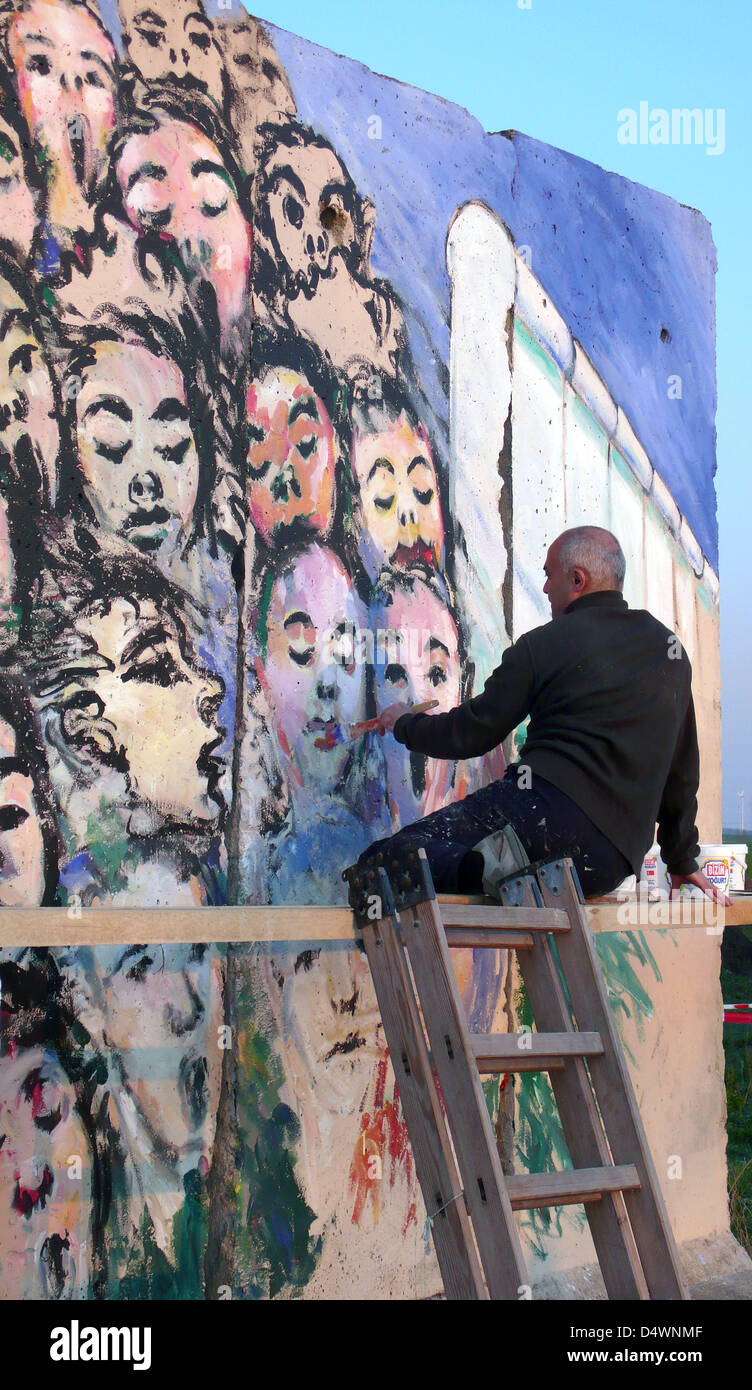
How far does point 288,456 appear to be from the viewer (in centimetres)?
367

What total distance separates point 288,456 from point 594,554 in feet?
3.00

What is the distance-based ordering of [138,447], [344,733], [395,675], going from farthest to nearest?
[395,675], [344,733], [138,447]

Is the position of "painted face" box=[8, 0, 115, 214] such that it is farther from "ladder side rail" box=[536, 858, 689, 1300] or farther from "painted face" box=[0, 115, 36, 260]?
"ladder side rail" box=[536, 858, 689, 1300]

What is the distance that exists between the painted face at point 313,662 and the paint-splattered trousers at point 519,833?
50 cm

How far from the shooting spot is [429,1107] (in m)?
2.61

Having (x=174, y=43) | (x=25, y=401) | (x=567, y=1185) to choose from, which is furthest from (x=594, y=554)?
(x=174, y=43)

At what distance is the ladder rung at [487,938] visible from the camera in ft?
9.05

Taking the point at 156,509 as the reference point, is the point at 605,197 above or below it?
above

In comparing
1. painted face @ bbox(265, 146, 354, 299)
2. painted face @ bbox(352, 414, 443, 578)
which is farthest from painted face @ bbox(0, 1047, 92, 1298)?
painted face @ bbox(265, 146, 354, 299)

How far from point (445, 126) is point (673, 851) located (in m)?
2.47

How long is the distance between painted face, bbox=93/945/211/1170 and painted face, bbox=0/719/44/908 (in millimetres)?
240

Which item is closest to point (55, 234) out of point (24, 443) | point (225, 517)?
point (24, 443)

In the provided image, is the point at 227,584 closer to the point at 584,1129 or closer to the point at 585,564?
the point at 585,564

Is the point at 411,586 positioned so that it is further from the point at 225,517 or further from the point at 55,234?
the point at 55,234
